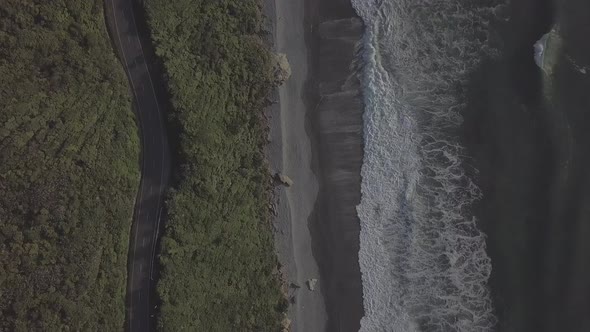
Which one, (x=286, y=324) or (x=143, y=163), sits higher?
(x=143, y=163)

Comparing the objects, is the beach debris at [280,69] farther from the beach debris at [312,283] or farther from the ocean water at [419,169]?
the beach debris at [312,283]

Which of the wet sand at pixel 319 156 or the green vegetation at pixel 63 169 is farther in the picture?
the wet sand at pixel 319 156

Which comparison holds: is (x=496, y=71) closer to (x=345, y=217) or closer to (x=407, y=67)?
(x=407, y=67)

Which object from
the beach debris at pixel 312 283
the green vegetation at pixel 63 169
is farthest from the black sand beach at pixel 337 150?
the green vegetation at pixel 63 169

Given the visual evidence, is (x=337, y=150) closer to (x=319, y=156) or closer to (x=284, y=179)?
(x=319, y=156)

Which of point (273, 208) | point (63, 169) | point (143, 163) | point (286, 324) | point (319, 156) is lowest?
point (286, 324)

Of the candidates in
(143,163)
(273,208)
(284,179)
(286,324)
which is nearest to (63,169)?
(143,163)

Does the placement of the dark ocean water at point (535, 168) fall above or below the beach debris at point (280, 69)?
below
